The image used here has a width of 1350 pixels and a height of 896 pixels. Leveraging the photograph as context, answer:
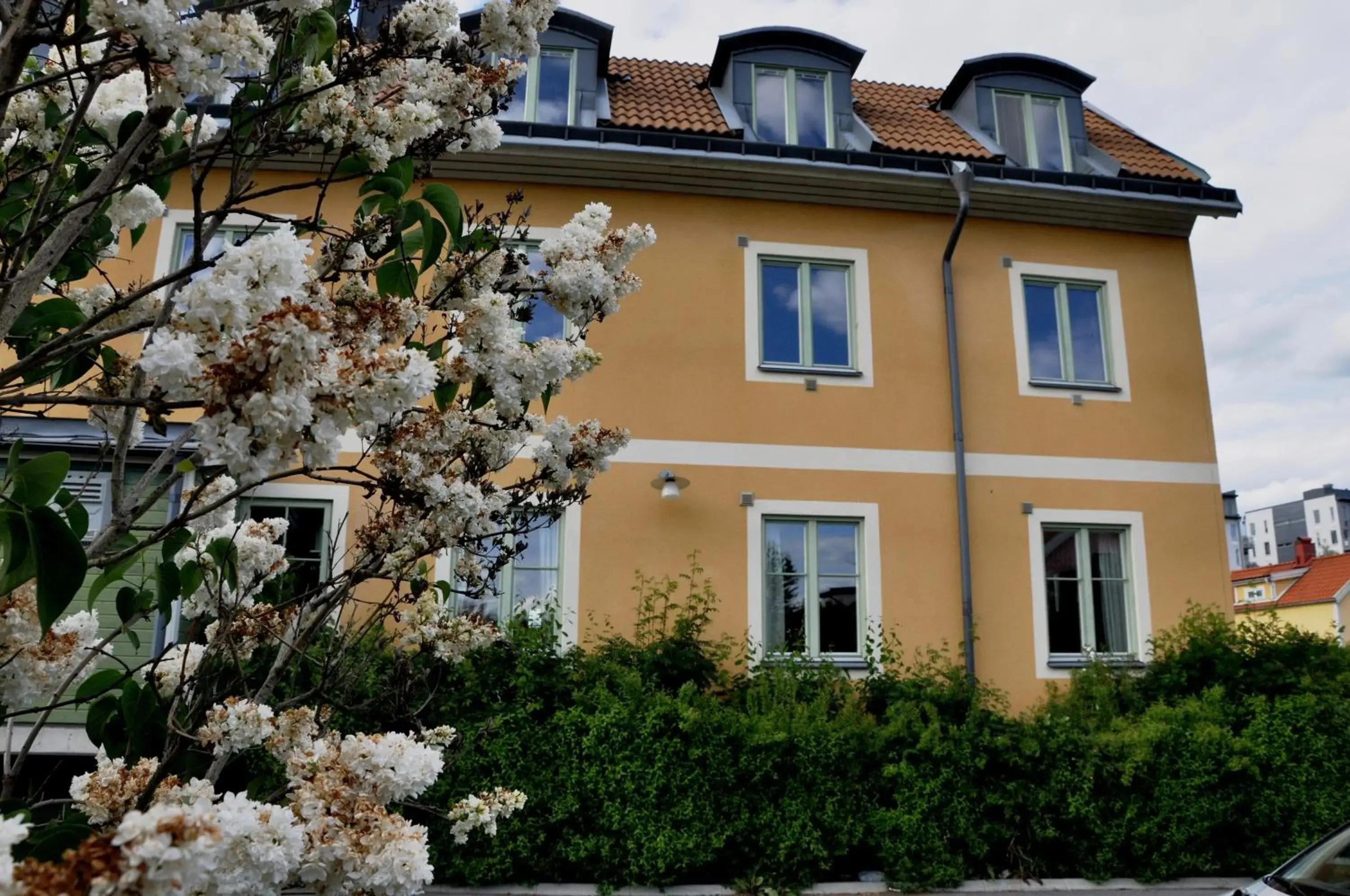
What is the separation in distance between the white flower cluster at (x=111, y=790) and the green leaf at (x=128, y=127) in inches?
51.4

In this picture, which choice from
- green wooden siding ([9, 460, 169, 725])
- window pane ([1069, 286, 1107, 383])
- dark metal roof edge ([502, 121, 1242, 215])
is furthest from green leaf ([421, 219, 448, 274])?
window pane ([1069, 286, 1107, 383])

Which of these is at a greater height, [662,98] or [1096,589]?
[662,98]

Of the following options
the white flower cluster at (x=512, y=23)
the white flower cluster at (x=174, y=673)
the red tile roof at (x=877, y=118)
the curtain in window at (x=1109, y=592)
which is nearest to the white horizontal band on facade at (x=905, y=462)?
the curtain in window at (x=1109, y=592)

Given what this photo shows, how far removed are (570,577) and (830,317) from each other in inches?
161

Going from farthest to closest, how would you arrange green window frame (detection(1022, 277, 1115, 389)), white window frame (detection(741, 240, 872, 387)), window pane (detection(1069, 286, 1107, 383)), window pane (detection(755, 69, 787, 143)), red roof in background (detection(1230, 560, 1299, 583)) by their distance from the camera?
red roof in background (detection(1230, 560, 1299, 583)) < window pane (detection(755, 69, 787, 143)) < window pane (detection(1069, 286, 1107, 383)) < green window frame (detection(1022, 277, 1115, 389)) < white window frame (detection(741, 240, 872, 387))

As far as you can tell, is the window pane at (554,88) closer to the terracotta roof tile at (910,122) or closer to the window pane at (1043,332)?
the terracotta roof tile at (910,122)

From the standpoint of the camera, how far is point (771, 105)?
37.3ft

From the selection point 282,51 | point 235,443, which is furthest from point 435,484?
point 282,51

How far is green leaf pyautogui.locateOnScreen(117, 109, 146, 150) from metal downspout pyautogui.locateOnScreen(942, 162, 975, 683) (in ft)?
28.8

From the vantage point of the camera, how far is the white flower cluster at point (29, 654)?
75.8 inches

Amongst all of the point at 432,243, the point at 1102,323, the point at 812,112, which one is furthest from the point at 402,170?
the point at 1102,323

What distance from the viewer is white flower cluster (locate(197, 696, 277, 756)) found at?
209cm

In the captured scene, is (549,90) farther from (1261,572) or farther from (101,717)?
(1261,572)

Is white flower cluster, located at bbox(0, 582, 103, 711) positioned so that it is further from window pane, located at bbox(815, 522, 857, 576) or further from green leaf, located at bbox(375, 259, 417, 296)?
window pane, located at bbox(815, 522, 857, 576)
